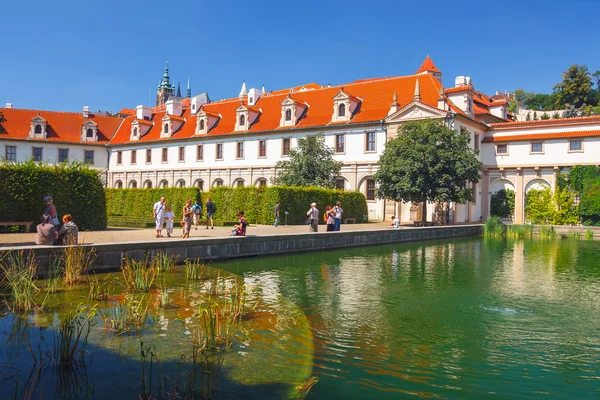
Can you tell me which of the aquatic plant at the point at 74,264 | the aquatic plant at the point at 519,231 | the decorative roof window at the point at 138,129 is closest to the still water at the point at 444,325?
the aquatic plant at the point at 74,264

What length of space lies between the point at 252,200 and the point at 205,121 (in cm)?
2397

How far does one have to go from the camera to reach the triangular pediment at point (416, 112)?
3956cm

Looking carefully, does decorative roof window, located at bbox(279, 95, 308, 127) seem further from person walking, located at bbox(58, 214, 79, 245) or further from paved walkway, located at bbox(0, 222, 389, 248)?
person walking, located at bbox(58, 214, 79, 245)

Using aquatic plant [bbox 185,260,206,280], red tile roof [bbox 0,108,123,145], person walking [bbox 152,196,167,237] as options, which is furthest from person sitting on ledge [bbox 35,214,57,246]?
red tile roof [bbox 0,108,123,145]

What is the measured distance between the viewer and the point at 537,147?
43.1 meters

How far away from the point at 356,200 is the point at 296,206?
7.80m

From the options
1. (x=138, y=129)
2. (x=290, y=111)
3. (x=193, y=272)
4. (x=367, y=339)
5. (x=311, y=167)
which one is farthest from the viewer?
(x=138, y=129)

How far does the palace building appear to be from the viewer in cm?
4209

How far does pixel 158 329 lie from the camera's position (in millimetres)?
8453

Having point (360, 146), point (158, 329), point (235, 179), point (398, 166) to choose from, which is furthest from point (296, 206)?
point (158, 329)

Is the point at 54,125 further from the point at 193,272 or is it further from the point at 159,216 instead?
the point at 193,272

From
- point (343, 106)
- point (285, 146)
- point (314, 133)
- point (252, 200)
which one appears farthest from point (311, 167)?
point (285, 146)

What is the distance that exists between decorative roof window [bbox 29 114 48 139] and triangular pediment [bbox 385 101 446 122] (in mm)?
40492

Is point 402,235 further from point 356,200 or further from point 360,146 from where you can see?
point 360,146
